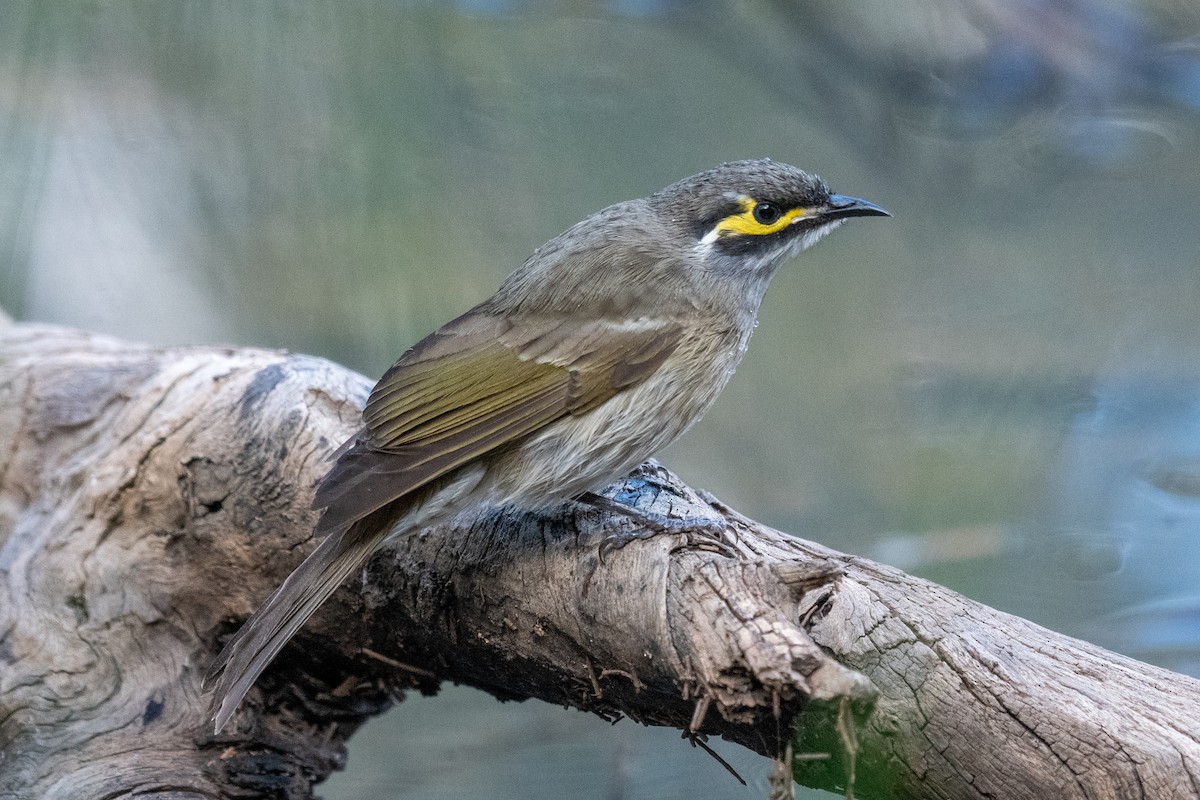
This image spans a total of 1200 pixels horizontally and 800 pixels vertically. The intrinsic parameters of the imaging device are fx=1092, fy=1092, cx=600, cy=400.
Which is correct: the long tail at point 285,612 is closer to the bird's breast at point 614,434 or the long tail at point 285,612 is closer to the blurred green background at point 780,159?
the bird's breast at point 614,434

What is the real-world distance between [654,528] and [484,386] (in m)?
0.61

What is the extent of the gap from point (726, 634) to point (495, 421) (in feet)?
3.13

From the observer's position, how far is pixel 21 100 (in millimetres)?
5133

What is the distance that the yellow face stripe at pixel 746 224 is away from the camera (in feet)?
10.7

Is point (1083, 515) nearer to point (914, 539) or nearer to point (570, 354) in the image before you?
point (914, 539)

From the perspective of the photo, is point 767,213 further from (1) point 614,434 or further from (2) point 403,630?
(2) point 403,630

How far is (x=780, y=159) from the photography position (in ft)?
18.1

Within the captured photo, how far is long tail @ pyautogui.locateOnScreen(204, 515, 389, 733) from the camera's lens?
267cm

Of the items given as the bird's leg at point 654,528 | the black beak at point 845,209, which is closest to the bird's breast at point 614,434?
the bird's leg at point 654,528

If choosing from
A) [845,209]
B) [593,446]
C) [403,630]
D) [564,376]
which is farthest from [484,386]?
[845,209]

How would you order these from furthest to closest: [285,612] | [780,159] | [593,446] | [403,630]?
1. [780,159]
2. [403,630]
3. [593,446]
4. [285,612]

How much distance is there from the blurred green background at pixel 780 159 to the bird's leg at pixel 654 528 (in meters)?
2.06

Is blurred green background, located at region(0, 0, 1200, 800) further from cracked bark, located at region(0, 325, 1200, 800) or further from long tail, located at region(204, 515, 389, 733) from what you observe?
long tail, located at region(204, 515, 389, 733)

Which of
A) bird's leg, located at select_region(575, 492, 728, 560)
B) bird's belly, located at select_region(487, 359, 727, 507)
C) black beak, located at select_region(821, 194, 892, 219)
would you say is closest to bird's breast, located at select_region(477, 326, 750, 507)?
bird's belly, located at select_region(487, 359, 727, 507)
